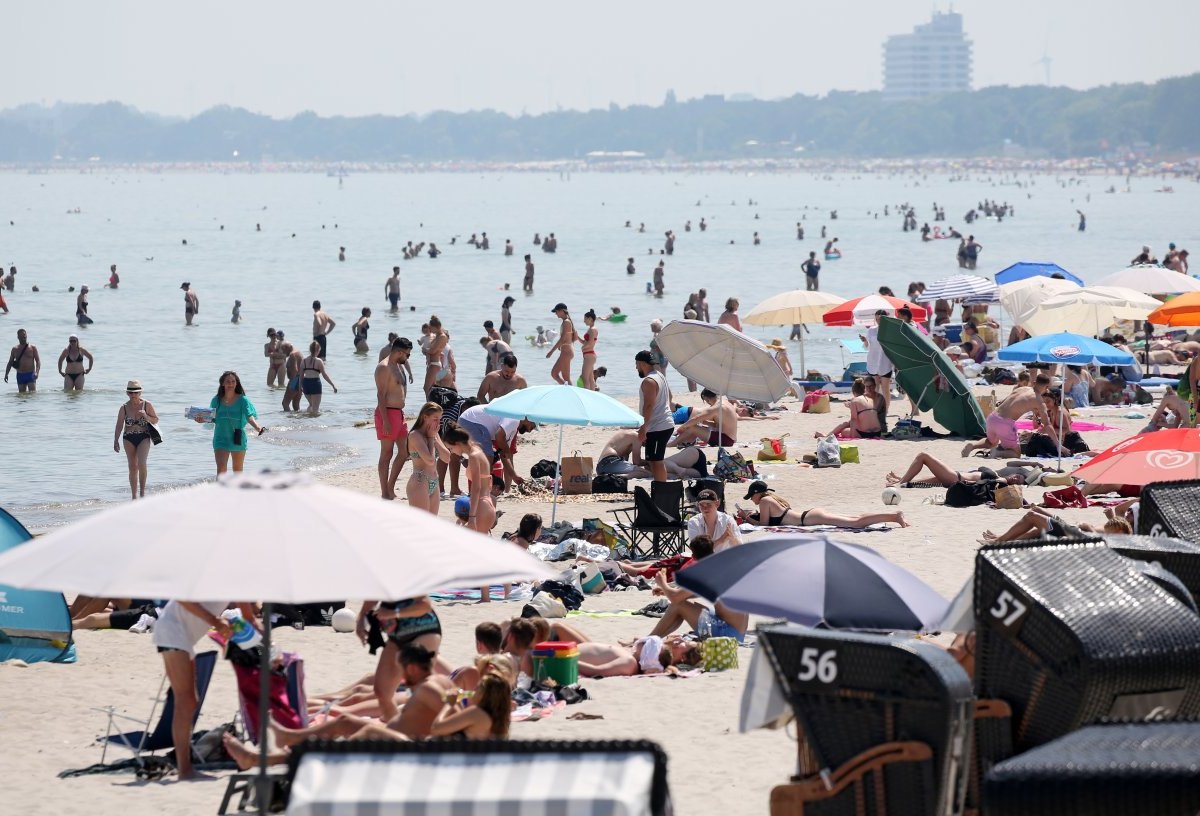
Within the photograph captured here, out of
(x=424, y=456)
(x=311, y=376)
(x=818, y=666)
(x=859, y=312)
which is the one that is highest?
(x=818, y=666)

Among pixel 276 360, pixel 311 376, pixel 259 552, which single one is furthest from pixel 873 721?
pixel 276 360

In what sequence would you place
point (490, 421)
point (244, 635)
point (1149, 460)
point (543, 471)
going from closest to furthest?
point (244, 635), point (1149, 460), point (490, 421), point (543, 471)

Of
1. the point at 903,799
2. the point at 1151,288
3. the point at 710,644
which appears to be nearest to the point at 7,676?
the point at 710,644

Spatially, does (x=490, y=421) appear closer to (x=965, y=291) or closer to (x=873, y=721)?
(x=873, y=721)

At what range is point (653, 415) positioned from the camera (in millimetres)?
13836

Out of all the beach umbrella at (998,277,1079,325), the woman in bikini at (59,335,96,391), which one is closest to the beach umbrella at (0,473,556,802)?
the beach umbrella at (998,277,1079,325)

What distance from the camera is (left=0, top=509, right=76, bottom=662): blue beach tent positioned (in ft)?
30.6

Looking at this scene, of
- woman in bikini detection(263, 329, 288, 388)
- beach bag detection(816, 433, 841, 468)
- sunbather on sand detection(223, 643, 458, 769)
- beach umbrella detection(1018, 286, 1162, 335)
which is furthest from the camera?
woman in bikini detection(263, 329, 288, 388)

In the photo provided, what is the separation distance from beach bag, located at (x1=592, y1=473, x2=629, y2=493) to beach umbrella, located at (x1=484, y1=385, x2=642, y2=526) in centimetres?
254

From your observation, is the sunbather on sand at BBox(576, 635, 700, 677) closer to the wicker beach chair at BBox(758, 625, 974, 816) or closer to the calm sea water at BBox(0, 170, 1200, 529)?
the wicker beach chair at BBox(758, 625, 974, 816)

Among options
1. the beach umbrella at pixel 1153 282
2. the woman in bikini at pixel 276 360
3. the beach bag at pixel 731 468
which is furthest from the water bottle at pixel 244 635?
the woman in bikini at pixel 276 360

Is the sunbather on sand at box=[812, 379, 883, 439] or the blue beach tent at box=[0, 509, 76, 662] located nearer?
the blue beach tent at box=[0, 509, 76, 662]

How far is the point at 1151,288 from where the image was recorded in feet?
72.6

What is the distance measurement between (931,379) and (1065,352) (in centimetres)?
337
